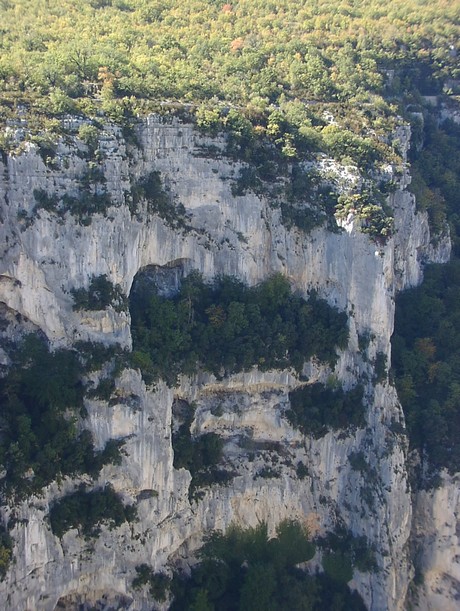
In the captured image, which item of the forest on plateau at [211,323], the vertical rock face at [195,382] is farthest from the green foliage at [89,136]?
the vertical rock face at [195,382]

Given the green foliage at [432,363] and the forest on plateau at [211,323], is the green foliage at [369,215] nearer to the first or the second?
the forest on plateau at [211,323]

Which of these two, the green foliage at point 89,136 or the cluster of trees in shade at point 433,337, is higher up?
the green foliage at point 89,136

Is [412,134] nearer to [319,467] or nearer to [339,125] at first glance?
[339,125]

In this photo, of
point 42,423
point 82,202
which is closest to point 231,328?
point 82,202

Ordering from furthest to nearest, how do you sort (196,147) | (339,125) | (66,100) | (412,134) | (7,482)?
(412,134) < (339,125) < (196,147) < (66,100) < (7,482)

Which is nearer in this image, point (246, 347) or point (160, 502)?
point (160, 502)

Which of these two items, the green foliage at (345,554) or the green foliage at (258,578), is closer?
the green foliage at (258,578)

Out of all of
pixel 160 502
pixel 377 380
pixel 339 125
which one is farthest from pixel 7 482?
pixel 339 125

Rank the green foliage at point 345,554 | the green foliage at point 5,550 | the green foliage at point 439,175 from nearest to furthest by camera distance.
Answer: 1. the green foliage at point 5,550
2. the green foliage at point 345,554
3. the green foliage at point 439,175
